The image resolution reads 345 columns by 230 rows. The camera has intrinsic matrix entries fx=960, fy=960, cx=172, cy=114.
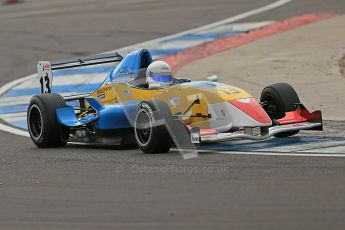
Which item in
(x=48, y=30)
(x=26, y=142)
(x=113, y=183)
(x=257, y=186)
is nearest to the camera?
(x=257, y=186)

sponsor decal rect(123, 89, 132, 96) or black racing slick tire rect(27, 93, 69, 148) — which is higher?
sponsor decal rect(123, 89, 132, 96)

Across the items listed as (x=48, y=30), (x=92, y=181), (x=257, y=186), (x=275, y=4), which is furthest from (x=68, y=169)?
(x=275, y=4)

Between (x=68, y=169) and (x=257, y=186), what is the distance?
2.43 m

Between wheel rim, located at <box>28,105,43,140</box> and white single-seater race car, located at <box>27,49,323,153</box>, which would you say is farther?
wheel rim, located at <box>28,105,43,140</box>

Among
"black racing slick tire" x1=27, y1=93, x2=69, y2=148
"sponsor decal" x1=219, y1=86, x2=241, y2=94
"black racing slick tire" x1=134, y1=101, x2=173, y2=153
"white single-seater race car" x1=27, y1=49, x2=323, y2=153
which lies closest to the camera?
"black racing slick tire" x1=134, y1=101, x2=173, y2=153

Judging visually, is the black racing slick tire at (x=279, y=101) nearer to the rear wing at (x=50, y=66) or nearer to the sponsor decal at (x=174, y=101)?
the sponsor decal at (x=174, y=101)

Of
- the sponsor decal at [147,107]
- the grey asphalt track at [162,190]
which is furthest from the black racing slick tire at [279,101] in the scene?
the sponsor decal at [147,107]

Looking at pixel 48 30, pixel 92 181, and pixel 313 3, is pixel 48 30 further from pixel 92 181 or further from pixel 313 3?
pixel 92 181

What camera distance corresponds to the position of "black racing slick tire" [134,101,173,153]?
10103 mm

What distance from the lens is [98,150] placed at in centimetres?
1141

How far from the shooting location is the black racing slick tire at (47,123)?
11.7 meters

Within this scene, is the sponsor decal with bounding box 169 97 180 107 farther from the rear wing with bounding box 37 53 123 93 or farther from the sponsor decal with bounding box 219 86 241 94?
the rear wing with bounding box 37 53 123 93

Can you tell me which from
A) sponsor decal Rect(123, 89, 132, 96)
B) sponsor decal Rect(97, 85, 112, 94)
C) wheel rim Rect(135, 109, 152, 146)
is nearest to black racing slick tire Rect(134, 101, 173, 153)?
wheel rim Rect(135, 109, 152, 146)

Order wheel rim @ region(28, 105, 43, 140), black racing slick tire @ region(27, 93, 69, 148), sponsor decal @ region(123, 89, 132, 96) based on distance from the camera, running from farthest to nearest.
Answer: wheel rim @ region(28, 105, 43, 140), black racing slick tire @ region(27, 93, 69, 148), sponsor decal @ region(123, 89, 132, 96)
